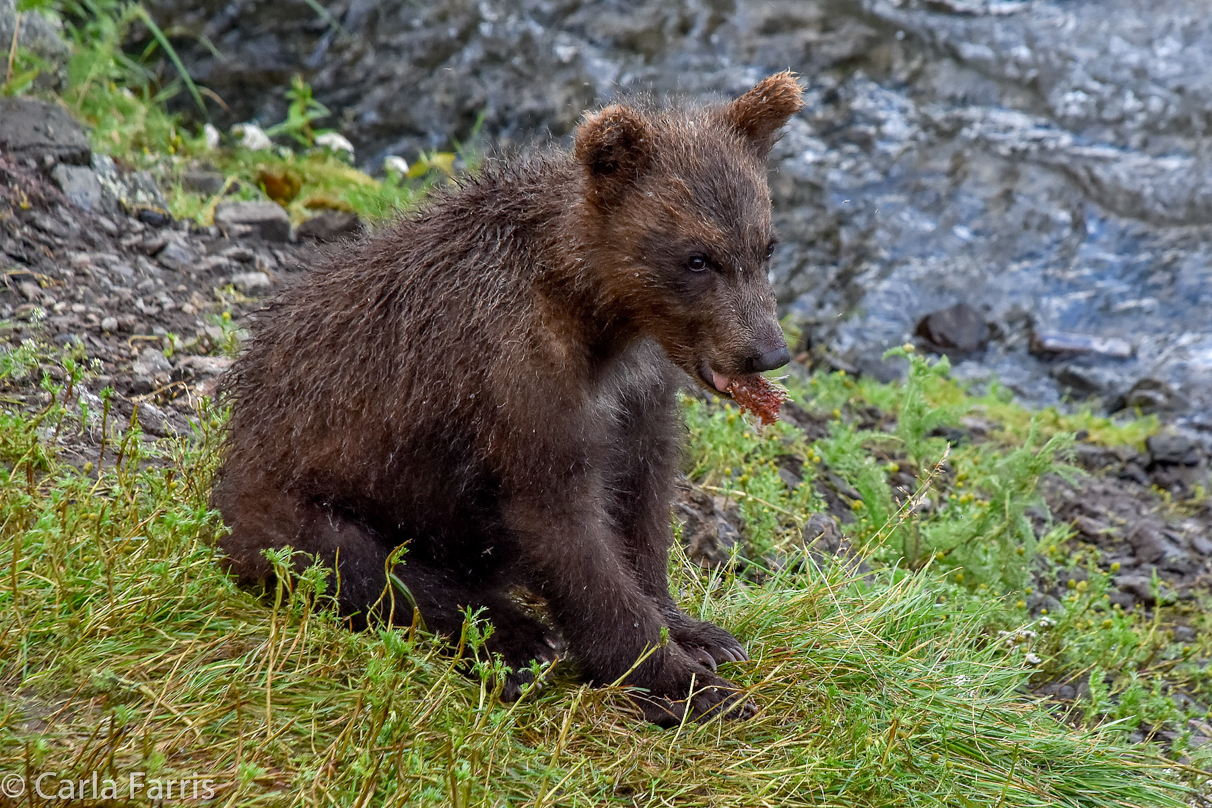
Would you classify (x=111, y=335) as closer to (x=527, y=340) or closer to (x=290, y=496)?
(x=290, y=496)

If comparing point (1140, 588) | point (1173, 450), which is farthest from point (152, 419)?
point (1173, 450)

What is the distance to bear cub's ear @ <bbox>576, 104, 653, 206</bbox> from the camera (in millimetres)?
3646

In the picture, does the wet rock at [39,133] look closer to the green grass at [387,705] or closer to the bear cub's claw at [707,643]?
the green grass at [387,705]

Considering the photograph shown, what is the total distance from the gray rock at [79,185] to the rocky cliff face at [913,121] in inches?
137

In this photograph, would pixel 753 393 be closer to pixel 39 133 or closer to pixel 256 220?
pixel 256 220

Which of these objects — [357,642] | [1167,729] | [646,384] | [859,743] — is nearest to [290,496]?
[357,642]

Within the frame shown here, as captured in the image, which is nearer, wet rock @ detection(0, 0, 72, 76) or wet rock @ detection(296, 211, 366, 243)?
wet rock @ detection(0, 0, 72, 76)

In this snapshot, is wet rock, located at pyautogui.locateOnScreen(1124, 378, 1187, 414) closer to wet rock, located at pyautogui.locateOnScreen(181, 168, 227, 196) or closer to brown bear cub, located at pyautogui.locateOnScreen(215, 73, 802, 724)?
brown bear cub, located at pyautogui.locateOnScreen(215, 73, 802, 724)

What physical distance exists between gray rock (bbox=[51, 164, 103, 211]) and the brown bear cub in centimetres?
322

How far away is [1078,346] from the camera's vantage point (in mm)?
9438

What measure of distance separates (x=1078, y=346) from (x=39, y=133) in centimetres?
786

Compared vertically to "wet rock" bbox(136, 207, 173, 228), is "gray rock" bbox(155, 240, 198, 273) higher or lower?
lower
